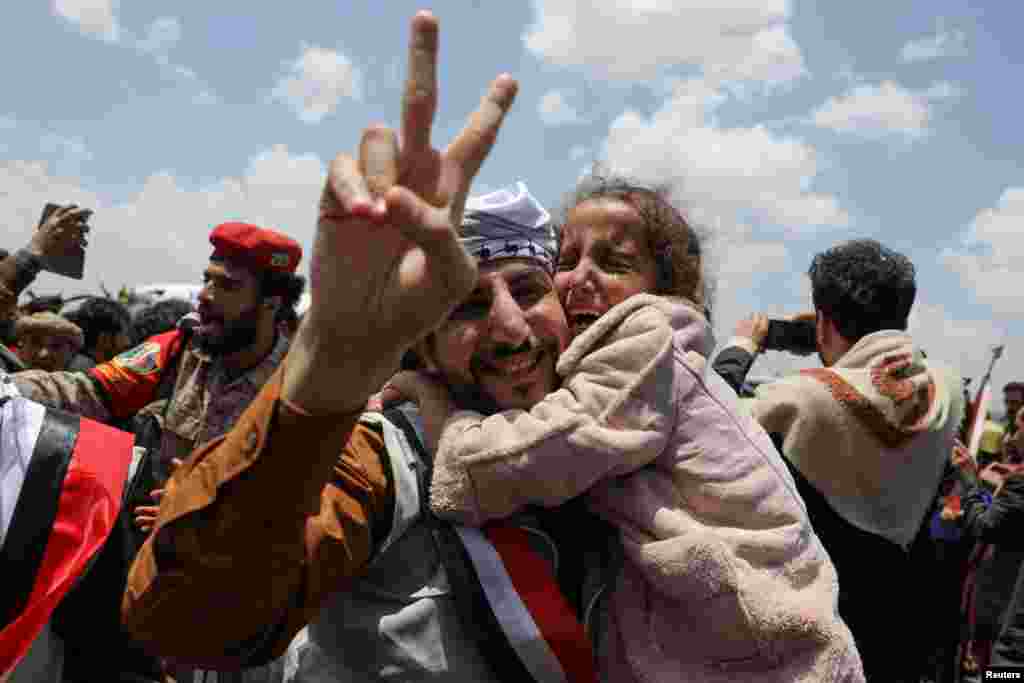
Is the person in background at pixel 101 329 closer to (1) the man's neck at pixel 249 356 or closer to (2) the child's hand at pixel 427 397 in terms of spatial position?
(1) the man's neck at pixel 249 356

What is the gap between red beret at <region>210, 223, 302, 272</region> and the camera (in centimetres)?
407

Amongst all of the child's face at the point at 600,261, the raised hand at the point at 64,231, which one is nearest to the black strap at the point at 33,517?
the child's face at the point at 600,261

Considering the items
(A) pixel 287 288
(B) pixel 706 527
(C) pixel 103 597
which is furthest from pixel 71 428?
(A) pixel 287 288

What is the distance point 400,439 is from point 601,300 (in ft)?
1.80

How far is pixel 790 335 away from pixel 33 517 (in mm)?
2915

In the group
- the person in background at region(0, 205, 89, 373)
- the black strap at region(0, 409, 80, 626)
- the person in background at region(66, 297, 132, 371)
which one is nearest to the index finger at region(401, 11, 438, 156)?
the black strap at region(0, 409, 80, 626)

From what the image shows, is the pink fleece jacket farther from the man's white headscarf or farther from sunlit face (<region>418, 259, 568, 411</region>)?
the man's white headscarf

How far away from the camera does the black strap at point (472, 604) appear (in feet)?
4.27

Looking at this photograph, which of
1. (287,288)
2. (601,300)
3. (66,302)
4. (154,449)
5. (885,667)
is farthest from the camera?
(66,302)

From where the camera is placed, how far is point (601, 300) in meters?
1.72

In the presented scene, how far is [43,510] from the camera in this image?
5.10 ft

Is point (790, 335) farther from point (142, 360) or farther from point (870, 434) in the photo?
point (142, 360)

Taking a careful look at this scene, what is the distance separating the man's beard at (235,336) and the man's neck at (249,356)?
0.06 ft

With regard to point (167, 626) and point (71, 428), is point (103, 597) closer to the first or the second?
point (71, 428)
